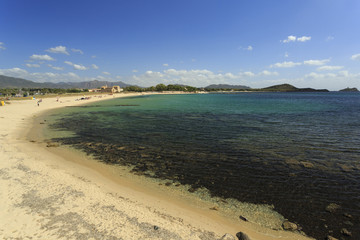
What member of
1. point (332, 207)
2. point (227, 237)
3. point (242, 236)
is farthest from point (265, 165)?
point (227, 237)

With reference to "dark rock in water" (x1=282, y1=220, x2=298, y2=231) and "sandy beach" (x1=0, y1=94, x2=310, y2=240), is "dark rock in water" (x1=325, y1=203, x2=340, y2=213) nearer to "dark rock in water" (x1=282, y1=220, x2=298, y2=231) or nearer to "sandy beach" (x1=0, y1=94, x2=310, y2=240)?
"dark rock in water" (x1=282, y1=220, x2=298, y2=231)

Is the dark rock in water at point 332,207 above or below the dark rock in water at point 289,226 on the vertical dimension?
above

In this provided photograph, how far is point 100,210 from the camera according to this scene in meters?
7.11

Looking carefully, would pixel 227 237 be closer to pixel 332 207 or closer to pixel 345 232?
pixel 345 232

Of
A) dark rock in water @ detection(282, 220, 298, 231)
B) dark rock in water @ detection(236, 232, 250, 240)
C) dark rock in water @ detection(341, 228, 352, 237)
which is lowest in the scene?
dark rock in water @ detection(282, 220, 298, 231)

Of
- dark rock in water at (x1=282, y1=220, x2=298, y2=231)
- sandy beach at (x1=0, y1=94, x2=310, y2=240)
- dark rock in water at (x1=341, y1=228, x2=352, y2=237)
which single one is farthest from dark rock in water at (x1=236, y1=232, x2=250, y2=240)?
dark rock in water at (x1=341, y1=228, x2=352, y2=237)

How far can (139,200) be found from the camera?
8320 mm

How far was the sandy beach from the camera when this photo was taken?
19.5 ft

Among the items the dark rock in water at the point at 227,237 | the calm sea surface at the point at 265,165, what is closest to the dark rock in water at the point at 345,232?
the calm sea surface at the point at 265,165

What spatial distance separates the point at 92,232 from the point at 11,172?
859 centimetres

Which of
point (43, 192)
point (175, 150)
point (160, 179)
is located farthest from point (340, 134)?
point (43, 192)

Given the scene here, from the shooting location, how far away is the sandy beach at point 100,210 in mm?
5945

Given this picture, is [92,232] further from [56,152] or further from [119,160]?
[56,152]

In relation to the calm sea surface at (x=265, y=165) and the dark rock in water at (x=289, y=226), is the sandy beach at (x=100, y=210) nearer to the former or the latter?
the dark rock in water at (x=289, y=226)
